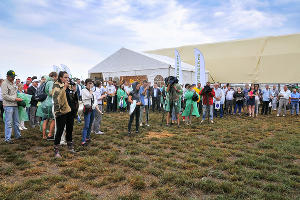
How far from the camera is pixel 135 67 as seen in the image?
18.0 meters

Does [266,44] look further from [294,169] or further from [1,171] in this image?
[1,171]

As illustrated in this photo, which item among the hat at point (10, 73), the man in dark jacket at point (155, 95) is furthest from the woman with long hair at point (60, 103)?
the man in dark jacket at point (155, 95)

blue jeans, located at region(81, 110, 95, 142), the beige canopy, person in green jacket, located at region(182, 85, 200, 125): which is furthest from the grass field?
the beige canopy

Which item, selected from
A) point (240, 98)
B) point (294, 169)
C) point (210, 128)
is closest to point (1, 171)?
point (294, 169)

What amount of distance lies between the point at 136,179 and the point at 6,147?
388 cm

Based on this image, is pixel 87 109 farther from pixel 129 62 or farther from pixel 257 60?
pixel 257 60

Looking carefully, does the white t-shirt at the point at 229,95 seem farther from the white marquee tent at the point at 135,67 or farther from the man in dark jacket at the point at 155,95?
the white marquee tent at the point at 135,67

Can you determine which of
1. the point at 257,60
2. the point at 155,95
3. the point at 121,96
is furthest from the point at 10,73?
the point at 257,60

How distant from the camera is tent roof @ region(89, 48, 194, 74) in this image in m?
17.0

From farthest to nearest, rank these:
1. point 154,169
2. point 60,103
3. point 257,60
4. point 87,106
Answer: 1. point 257,60
2. point 87,106
3. point 60,103
4. point 154,169

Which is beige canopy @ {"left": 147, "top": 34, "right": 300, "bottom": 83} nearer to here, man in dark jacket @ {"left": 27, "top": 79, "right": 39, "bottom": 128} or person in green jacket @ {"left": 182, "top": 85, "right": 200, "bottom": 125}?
person in green jacket @ {"left": 182, "top": 85, "right": 200, "bottom": 125}

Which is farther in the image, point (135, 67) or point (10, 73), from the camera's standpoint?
point (135, 67)

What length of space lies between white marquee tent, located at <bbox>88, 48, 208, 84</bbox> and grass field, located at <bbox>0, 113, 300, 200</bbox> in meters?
10.5

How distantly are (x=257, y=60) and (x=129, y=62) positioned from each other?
14521 millimetres
